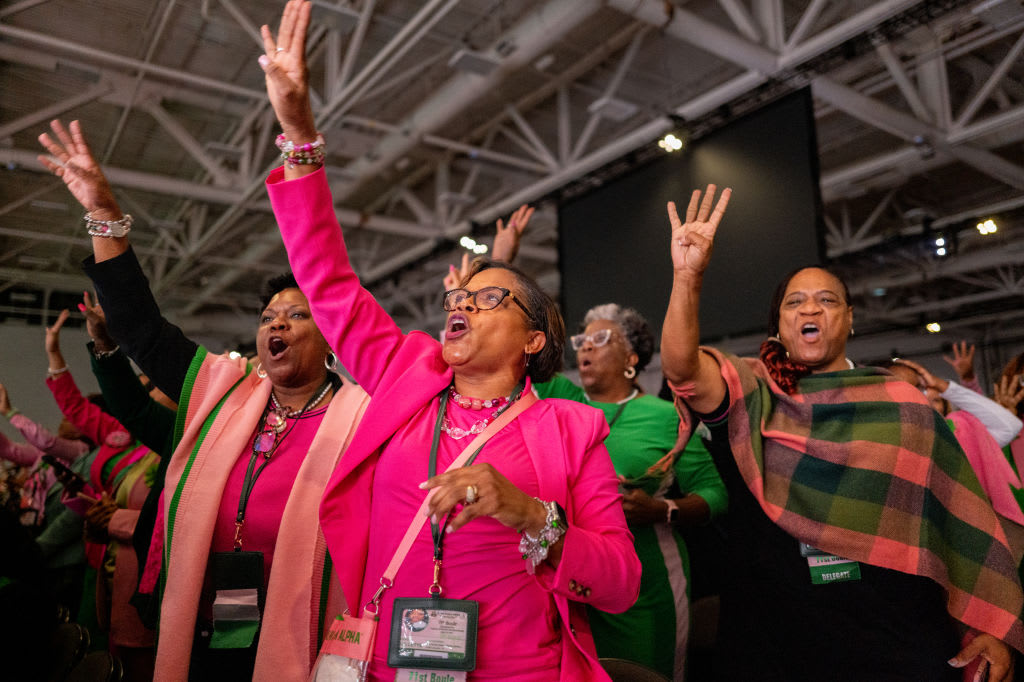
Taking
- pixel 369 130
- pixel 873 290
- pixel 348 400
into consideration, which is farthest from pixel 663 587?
pixel 873 290

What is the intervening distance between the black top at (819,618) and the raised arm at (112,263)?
1486mm

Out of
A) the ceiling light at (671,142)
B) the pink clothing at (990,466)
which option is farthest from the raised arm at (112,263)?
the ceiling light at (671,142)

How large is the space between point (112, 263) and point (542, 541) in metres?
1.29

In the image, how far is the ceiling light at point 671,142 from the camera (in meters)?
5.63

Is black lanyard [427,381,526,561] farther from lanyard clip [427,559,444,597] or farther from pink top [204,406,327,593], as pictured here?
pink top [204,406,327,593]

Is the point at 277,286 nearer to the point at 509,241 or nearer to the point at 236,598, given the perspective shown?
the point at 236,598

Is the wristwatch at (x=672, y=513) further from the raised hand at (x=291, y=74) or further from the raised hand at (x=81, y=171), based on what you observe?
the raised hand at (x=81, y=171)

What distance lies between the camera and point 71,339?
10.1 ft

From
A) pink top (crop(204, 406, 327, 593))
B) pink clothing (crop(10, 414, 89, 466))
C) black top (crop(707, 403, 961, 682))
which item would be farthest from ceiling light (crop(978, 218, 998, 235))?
pink clothing (crop(10, 414, 89, 466))

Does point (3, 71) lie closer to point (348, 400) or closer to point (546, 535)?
point (348, 400)

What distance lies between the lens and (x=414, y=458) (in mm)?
1391

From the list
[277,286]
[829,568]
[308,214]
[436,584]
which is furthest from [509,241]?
[436,584]

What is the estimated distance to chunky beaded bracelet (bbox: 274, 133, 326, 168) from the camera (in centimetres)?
133

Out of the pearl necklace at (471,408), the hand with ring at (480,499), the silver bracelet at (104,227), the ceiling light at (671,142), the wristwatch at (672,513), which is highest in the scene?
the ceiling light at (671,142)
